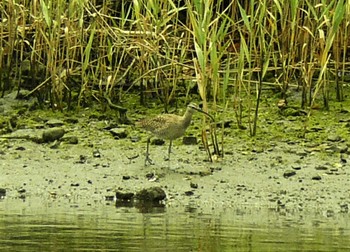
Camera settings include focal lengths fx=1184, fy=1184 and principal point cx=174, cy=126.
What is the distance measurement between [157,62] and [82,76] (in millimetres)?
775

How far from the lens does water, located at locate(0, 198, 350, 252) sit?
7.46 metres

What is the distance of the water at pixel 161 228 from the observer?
7.46m

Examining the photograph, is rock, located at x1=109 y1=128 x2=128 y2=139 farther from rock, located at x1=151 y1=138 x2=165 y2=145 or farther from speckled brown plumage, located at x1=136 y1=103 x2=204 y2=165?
speckled brown plumage, located at x1=136 y1=103 x2=204 y2=165

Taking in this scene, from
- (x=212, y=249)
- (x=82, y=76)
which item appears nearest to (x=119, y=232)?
(x=212, y=249)

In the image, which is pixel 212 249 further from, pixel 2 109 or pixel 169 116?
pixel 2 109

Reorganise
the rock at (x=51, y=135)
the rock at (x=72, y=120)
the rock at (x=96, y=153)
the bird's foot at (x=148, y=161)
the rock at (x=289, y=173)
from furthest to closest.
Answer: the rock at (x=72, y=120)
the rock at (x=51, y=135)
the rock at (x=96, y=153)
the bird's foot at (x=148, y=161)
the rock at (x=289, y=173)

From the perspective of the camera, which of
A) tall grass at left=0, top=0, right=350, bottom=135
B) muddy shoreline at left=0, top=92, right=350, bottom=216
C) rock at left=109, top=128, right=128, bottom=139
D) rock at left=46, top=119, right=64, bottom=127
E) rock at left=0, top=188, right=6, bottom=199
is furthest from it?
rock at left=46, top=119, right=64, bottom=127

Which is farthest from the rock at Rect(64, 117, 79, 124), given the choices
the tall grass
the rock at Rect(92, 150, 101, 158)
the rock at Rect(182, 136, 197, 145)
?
the rock at Rect(182, 136, 197, 145)

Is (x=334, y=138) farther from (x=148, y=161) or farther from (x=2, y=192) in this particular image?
(x=2, y=192)

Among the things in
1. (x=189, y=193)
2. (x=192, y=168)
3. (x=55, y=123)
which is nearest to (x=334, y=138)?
(x=192, y=168)

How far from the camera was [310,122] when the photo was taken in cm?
1192

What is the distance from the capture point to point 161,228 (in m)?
8.24

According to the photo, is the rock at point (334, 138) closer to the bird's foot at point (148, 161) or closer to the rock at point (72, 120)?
the bird's foot at point (148, 161)

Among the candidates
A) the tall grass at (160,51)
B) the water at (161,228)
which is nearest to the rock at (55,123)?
the tall grass at (160,51)
